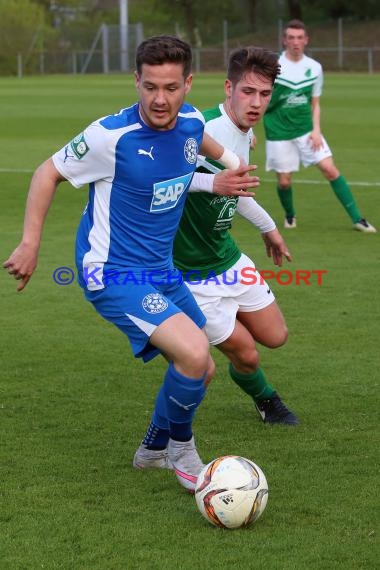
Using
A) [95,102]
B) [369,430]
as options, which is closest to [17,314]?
[369,430]

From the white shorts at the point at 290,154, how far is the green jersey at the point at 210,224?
6.46 m

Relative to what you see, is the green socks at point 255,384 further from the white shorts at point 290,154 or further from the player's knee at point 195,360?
the white shorts at point 290,154

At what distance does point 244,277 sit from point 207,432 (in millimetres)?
815

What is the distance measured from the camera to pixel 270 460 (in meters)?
5.12

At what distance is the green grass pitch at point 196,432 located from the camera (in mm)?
4137

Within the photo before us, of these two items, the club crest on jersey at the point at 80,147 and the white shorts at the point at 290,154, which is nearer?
the club crest on jersey at the point at 80,147

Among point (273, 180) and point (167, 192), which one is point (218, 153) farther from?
point (273, 180)

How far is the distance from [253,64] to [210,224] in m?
0.82

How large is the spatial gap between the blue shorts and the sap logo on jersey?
343mm

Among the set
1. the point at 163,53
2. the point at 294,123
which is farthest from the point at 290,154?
the point at 163,53

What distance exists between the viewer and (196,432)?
558 centimetres

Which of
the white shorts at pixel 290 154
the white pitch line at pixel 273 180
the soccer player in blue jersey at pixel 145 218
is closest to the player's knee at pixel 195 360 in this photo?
the soccer player in blue jersey at pixel 145 218

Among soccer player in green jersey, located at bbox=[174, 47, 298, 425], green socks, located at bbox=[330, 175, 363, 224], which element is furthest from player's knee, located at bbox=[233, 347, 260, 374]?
green socks, located at bbox=[330, 175, 363, 224]

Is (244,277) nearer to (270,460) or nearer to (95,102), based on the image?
(270,460)
